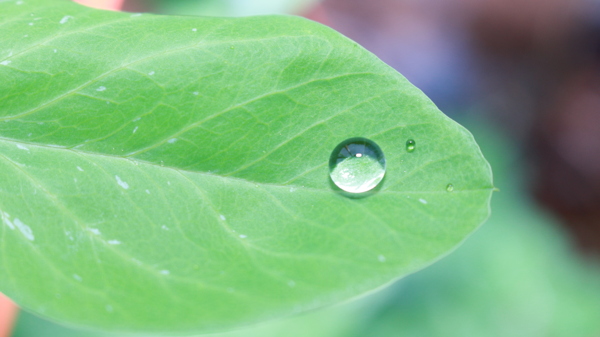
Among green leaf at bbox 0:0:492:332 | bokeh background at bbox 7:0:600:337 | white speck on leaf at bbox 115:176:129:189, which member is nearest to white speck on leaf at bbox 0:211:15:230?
green leaf at bbox 0:0:492:332

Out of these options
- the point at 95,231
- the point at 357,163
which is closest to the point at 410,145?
the point at 357,163

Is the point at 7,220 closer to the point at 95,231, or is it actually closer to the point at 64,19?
the point at 95,231

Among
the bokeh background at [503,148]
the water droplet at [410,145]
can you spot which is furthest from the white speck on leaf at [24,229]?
the bokeh background at [503,148]

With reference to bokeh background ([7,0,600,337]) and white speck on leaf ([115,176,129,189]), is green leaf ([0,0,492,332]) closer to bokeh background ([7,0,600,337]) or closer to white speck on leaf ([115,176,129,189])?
white speck on leaf ([115,176,129,189])

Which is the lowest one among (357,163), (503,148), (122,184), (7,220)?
(7,220)

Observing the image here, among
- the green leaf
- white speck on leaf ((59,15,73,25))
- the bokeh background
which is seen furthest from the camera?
the bokeh background

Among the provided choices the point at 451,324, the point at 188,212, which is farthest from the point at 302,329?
the point at 188,212

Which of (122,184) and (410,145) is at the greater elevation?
(410,145)
